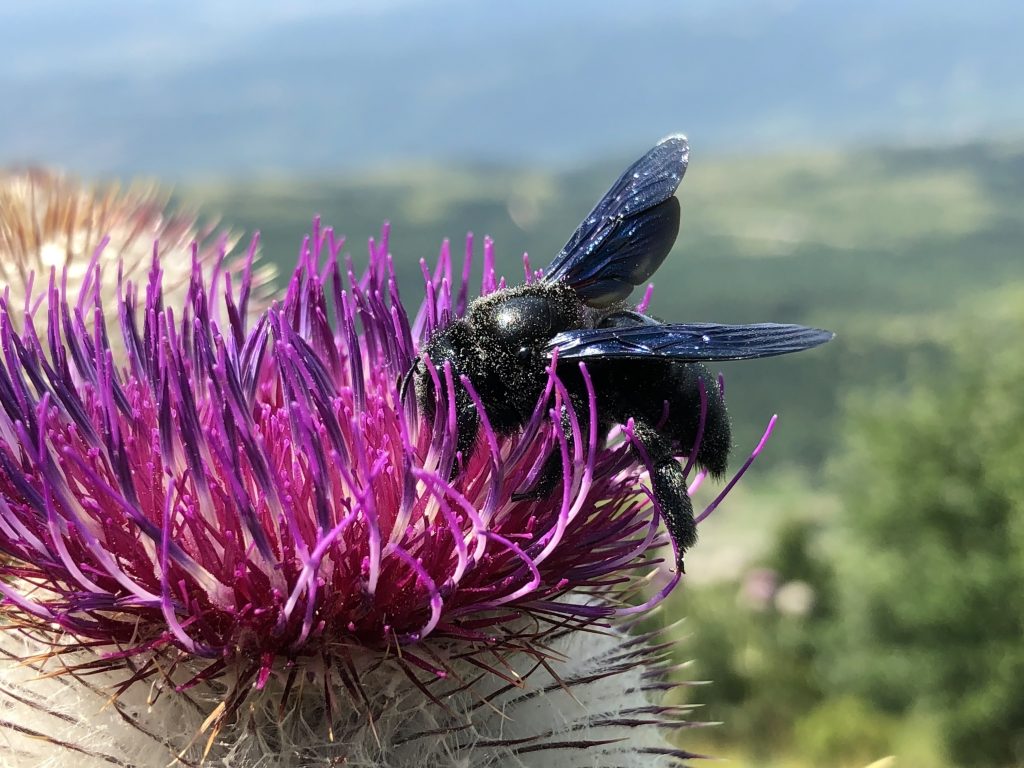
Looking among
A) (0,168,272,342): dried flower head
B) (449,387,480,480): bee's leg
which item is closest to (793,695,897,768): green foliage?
(0,168,272,342): dried flower head

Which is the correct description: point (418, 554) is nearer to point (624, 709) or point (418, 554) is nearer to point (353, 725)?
point (353, 725)

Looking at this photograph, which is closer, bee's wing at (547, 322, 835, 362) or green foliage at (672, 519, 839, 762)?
bee's wing at (547, 322, 835, 362)

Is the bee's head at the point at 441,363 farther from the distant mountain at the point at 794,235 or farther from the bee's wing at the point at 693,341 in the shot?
the distant mountain at the point at 794,235

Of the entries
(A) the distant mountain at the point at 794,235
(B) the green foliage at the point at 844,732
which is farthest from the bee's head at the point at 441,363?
(A) the distant mountain at the point at 794,235

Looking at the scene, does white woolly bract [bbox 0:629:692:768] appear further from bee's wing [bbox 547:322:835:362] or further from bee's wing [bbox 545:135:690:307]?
bee's wing [bbox 545:135:690:307]

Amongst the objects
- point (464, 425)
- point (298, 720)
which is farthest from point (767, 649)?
point (298, 720)

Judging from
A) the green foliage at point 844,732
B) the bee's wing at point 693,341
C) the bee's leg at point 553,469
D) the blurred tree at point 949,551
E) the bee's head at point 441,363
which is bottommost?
the green foliage at point 844,732

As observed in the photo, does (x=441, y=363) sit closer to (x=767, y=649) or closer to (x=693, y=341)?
(x=693, y=341)
